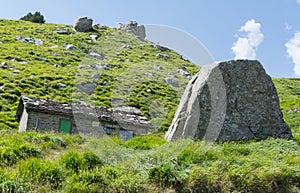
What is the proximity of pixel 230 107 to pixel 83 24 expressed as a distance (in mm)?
91363

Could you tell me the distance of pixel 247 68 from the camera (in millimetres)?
14555

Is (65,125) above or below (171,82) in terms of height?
below

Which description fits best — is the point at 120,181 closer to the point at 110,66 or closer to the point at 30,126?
the point at 30,126

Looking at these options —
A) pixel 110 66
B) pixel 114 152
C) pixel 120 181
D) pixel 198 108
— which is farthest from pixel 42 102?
pixel 110 66

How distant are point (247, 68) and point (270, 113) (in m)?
1.98

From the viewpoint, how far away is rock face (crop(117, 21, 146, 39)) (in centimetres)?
9494

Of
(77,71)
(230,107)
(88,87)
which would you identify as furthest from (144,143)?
(77,71)

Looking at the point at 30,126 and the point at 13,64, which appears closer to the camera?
the point at 30,126

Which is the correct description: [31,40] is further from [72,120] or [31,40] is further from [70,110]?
[72,120]

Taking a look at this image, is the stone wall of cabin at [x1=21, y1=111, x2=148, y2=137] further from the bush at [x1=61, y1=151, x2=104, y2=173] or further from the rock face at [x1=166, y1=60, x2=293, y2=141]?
the bush at [x1=61, y1=151, x2=104, y2=173]

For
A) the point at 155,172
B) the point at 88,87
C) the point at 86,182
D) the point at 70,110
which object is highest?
the point at 88,87

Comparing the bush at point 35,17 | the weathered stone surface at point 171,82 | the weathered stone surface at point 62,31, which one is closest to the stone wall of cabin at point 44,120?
the weathered stone surface at point 171,82

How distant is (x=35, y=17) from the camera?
11762 centimetres

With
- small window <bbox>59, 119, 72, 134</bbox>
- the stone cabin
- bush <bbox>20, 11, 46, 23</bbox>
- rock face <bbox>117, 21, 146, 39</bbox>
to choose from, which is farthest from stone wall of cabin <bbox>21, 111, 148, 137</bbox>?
bush <bbox>20, 11, 46, 23</bbox>
